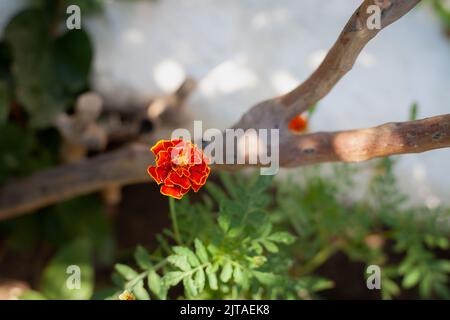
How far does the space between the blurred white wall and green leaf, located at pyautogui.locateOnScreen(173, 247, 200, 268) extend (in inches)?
33.8

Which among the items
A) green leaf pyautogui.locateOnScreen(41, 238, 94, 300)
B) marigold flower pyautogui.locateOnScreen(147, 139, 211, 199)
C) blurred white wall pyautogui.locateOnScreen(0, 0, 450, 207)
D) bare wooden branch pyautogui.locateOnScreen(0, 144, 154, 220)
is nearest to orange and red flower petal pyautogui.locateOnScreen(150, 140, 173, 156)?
marigold flower pyautogui.locateOnScreen(147, 139, 211, 199)

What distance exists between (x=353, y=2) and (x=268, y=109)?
34.5 inches

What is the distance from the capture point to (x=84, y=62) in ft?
4.73

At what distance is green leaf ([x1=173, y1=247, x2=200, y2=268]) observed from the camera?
76 cm

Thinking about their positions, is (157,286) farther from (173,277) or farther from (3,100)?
(3,100)

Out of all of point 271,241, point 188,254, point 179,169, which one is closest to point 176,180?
point 179,169

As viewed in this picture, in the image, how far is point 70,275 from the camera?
1.19m

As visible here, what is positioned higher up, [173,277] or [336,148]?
[336,148]

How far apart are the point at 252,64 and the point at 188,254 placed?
3.17 ft

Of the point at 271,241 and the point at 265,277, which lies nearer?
the point at 265,277

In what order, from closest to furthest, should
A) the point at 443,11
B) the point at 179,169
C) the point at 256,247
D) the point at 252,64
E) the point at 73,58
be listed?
the point at 179,169, the point at 256,247, the point at 73,58, the point at 252,64, the point at 443,11

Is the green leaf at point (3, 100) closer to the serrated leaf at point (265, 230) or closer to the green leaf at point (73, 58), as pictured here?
the green leaf at point (73, 58)

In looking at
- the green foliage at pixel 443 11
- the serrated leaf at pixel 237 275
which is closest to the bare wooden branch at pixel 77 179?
the serrated leaf at pixel 237 275

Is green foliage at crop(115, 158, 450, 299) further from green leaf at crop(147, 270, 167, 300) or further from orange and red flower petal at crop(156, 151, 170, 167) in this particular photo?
orange and red flower petal at crop(156, 151, 170, 167)
